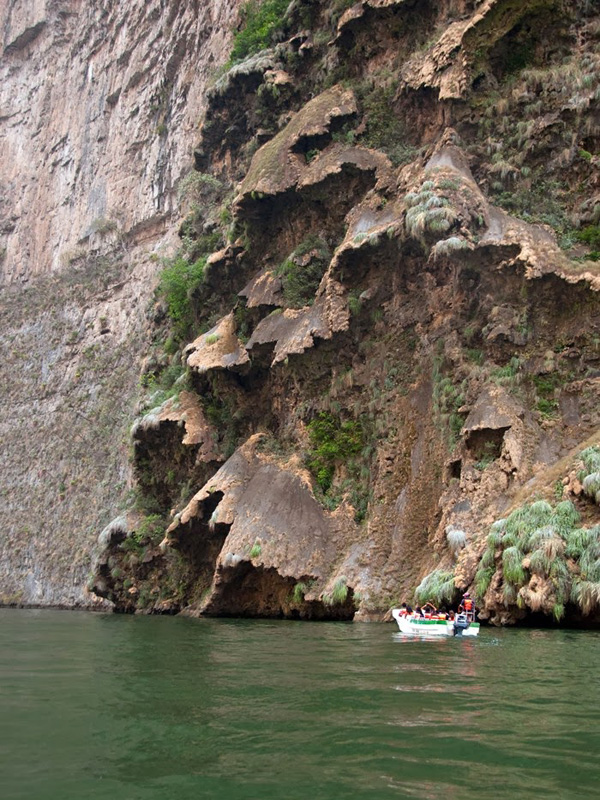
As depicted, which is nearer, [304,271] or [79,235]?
[304,271]

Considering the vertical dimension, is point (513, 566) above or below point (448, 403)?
below

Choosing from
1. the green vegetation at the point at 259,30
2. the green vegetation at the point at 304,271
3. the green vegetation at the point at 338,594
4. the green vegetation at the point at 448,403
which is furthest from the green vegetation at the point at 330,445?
the green vegetation at the point at 259,30

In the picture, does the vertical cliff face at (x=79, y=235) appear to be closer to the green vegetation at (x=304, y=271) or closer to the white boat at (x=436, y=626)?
the green vegetation at (x=304, y=271)

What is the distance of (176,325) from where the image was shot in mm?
46719

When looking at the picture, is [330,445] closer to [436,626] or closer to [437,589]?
[437,589]

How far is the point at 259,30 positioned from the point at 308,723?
42.9m

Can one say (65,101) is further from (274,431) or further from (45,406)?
(274,431)

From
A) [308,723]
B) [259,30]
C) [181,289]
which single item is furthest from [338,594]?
[259,30]

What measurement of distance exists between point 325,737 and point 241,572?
22.6 metres

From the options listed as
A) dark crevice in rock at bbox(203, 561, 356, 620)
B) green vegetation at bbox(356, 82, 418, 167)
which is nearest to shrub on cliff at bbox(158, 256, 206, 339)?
green vegetation at bbox(356, 82, 418, 167)

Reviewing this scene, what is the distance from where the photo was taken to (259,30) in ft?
148

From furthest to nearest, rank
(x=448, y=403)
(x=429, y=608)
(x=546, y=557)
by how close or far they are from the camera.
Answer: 1. (x=448, y=403)
2. (x=429, y=608)
3. (x=546, y=557)

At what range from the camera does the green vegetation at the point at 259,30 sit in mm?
44312

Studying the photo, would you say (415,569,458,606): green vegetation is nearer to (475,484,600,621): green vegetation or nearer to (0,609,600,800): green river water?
(475,484,600,621): green vegetation
